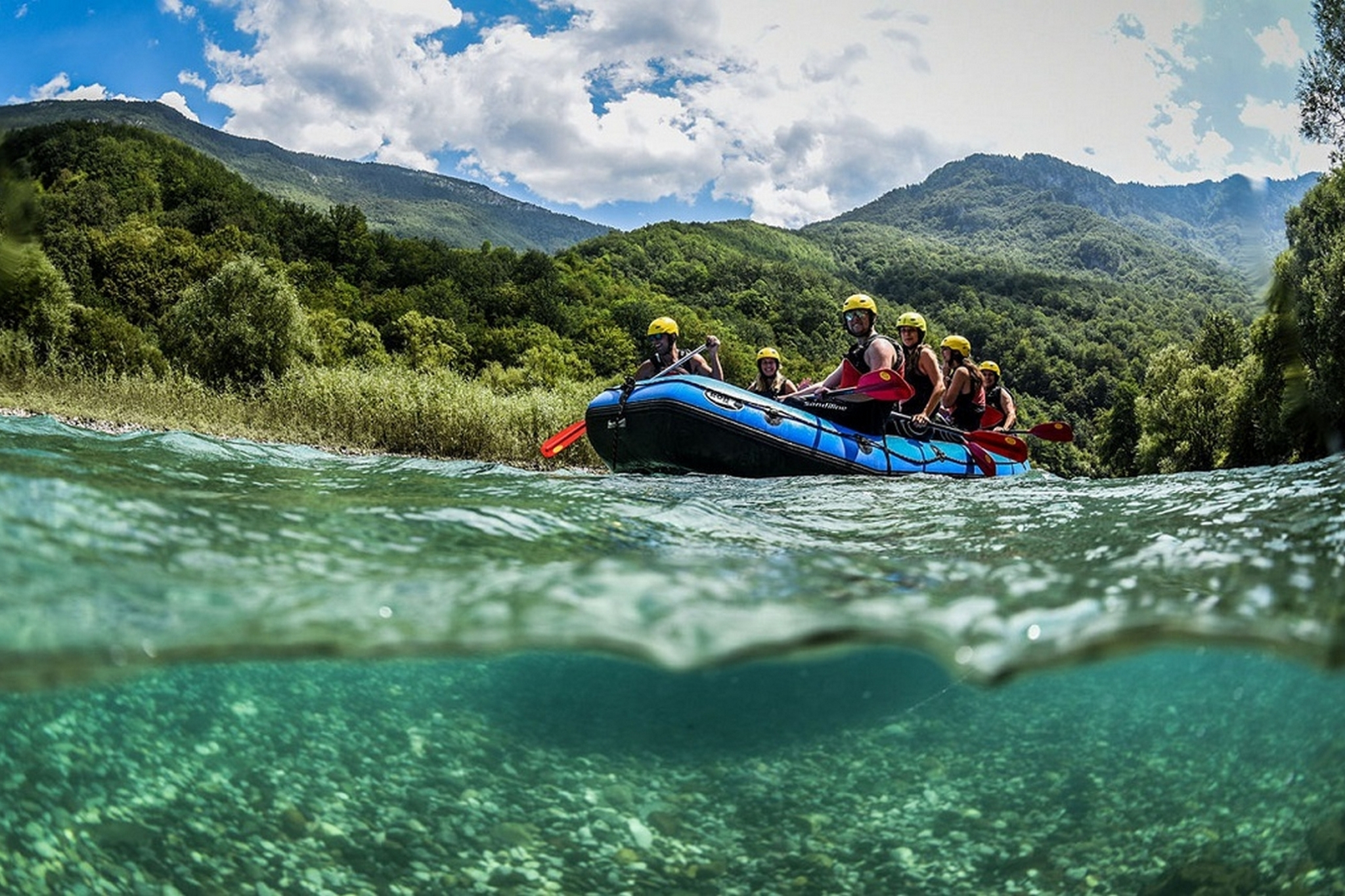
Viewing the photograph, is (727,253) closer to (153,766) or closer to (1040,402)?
(1040,402)

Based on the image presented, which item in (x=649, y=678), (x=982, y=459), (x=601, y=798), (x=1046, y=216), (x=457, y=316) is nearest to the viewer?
(x=649, y=678)

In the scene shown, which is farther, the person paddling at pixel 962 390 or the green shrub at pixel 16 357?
the green shrub at pixel 16 357

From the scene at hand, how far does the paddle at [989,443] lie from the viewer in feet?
31.2

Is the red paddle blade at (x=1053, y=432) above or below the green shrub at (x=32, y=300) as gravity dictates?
below

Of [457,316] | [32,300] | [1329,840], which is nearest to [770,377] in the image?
[1329,840]

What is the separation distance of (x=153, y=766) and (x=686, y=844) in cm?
348

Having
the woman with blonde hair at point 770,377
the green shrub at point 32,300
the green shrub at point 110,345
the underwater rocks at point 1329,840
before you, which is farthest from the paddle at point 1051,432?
the green shrub at point 32,300

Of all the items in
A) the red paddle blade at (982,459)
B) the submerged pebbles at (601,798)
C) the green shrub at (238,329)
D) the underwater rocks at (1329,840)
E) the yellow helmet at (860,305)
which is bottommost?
the underwater rocks at (1329,840)

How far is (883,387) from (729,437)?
5.10 feet

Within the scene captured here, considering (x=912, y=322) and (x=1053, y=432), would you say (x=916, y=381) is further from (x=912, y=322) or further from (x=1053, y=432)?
(x=1053, y=432)

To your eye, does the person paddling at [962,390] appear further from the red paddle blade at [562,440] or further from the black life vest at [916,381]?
the red paddle blade at [562,440]

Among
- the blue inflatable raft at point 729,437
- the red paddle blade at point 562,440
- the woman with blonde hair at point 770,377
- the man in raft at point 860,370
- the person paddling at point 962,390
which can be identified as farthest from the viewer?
the woman with blonde hair at point 770,377

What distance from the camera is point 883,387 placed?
838cm

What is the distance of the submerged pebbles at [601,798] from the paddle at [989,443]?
2.99 metres
